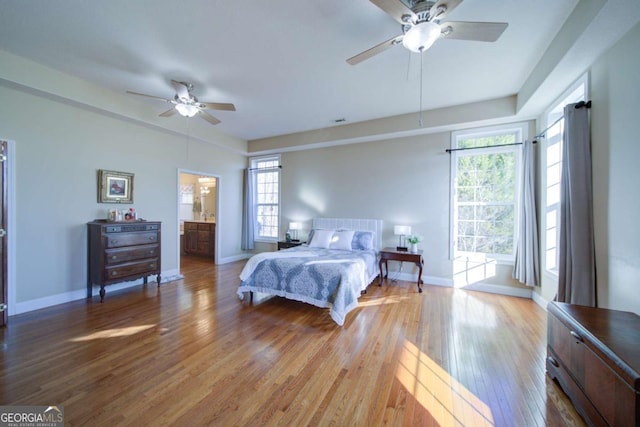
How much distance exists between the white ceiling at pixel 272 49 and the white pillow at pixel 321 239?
234cm

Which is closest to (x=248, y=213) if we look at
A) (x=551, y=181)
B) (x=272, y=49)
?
(x=272, y=49)

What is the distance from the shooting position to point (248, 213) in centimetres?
632

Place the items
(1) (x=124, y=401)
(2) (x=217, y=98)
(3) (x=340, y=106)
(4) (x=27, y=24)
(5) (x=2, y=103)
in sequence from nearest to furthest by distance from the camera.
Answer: (1) (x=124, y=401) → (4) (x=27, y=24) → (5) (x=2, y=103) → (2) (x=217, y=98) → (3) (x=340, y=106)

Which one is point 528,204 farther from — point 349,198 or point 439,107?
point 349,198

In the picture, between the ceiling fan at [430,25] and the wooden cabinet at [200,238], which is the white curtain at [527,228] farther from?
the wooden cabinet at [200,238]

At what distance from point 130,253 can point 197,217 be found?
13.6 feet

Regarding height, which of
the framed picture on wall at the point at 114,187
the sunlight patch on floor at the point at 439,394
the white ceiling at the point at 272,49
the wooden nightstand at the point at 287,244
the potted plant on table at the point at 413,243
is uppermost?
the white ceiling at the point at 272,49

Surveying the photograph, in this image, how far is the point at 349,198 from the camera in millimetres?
5266

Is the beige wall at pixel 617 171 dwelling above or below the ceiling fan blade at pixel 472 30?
below

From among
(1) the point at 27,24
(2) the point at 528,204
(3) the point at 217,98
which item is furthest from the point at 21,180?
(2) the point at 528,204

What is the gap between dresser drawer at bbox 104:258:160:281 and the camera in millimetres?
3555

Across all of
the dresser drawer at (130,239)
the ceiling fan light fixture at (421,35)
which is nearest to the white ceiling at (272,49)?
the ceiling fan light fixture at (421,35)

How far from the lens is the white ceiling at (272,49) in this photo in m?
2.16

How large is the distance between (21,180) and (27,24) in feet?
6.06
